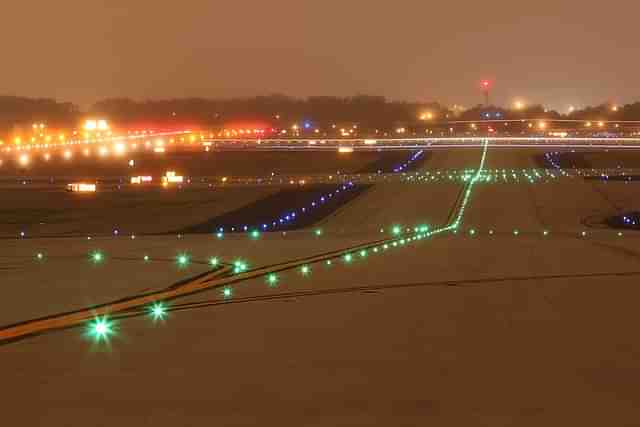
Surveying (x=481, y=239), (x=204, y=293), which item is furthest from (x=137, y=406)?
(x=481, y=239)

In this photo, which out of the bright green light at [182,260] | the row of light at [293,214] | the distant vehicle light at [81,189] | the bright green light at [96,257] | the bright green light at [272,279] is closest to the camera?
the bright green light at [272,279]

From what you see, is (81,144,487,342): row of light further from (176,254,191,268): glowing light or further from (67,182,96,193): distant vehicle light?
(67,182,96,193): distant vehicle light

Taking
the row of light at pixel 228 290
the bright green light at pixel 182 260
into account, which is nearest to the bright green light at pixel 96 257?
the row of light at pixel 228 290

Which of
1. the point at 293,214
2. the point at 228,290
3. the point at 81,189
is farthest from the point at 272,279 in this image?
the point at 81,189

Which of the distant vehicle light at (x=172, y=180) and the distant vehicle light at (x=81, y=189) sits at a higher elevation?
the distant vehicle light at (x=172, y=180)

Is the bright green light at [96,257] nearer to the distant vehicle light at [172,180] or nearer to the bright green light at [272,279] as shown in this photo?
the bright green light at [272,279]

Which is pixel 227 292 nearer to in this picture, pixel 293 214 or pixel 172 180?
pixel 293 214
